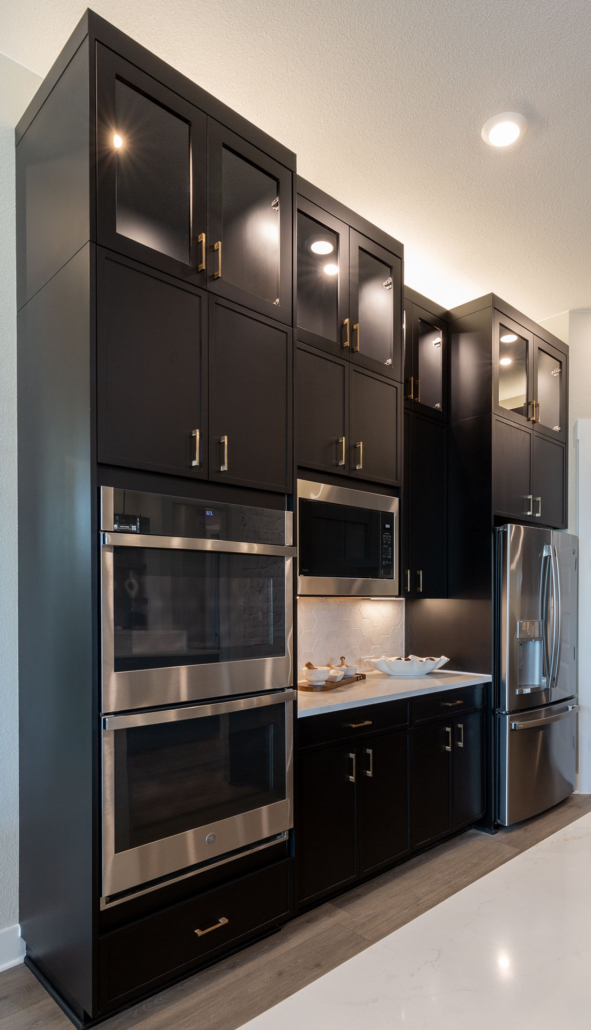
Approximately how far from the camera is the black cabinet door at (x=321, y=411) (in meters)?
2.75

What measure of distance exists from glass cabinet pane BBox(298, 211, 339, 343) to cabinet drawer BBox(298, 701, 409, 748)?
1.62m

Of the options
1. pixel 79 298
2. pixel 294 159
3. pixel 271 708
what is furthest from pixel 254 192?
Answer: pixel 271 708

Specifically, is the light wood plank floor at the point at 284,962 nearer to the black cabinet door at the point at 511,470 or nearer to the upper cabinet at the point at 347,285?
the black cabinet door at the point at 511,470

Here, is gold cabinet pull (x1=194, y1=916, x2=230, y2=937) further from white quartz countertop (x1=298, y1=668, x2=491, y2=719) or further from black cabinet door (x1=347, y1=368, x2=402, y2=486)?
black cabinet door (x1=347, y1=368, x2=402, y2=486)

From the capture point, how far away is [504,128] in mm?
2793

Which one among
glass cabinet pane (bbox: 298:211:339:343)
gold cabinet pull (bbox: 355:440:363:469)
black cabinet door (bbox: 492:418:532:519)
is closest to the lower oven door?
gold cabinet pull (bbox: 355:440:363:469)

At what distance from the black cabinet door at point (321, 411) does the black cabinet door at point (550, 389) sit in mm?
1800

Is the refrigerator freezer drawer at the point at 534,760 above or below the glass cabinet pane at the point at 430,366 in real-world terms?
below

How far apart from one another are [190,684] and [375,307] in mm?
2009

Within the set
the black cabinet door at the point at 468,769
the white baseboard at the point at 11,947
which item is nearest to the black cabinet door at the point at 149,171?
the white baseboard at the point at 11,947

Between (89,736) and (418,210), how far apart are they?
9.77ft

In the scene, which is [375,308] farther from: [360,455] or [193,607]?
[193,607]

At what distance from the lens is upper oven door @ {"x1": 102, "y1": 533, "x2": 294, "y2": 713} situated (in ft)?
6.38

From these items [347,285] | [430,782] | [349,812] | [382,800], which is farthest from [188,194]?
[430,782]
